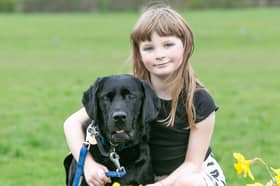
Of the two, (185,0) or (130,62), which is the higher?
(130,62)

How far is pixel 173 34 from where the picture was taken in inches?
207

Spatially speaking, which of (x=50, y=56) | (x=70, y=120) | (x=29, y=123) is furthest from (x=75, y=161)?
(x=50, y=56)

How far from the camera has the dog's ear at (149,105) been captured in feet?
16.0

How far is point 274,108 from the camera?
11648mm

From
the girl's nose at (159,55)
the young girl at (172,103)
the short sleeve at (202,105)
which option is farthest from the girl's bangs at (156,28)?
the short sleeve at (202,105)

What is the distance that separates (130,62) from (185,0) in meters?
60.3

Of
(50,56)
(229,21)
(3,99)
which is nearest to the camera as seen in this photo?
(3,99)

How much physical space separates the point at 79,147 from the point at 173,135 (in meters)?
0.71

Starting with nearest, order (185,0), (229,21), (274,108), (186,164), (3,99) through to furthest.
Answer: (186,164), (274,108), (3,99), (229,21), (185,0)

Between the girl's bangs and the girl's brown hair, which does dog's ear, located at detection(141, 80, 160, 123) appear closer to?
the girl's brown hair

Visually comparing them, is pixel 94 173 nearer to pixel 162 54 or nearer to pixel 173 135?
pixel 173 135

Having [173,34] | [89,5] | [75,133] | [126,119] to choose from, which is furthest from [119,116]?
[89,5]

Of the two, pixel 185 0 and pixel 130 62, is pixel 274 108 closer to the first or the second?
pixel 130 62

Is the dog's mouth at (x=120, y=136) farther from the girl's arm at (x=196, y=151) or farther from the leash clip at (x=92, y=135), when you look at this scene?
the girl's arm at (x=196, y=151)
